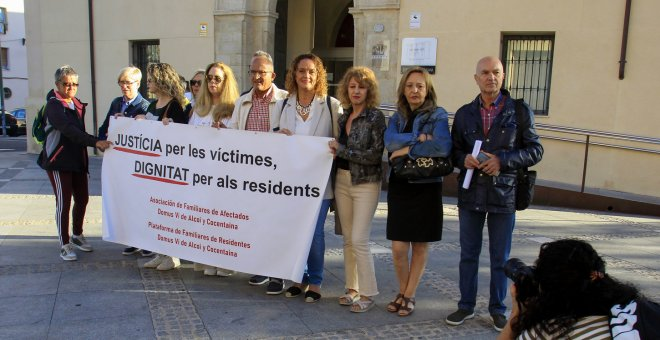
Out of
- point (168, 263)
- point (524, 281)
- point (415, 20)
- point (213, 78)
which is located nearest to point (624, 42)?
point (415, 20)

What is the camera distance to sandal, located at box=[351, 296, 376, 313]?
4086mm

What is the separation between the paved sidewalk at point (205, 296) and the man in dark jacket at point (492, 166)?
1.24 ft

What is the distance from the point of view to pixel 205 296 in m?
4.39

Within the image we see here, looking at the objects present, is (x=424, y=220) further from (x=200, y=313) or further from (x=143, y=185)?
(x=143, y=185)

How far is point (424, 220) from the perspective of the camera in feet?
12.6

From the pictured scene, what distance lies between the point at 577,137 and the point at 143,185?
25.5 ft

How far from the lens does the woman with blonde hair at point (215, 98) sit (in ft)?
15.5

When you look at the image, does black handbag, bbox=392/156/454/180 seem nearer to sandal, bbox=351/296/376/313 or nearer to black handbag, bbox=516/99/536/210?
black handbag, bbox=516/99/536/210

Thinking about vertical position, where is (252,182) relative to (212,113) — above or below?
below

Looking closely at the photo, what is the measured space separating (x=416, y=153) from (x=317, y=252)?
1.24 m

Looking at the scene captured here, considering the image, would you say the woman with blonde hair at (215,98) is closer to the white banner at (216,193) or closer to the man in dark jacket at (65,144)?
the white banner at (216,193)

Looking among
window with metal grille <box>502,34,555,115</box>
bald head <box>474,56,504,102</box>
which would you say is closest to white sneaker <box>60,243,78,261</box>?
bald head <box>474,56,504,102</box>

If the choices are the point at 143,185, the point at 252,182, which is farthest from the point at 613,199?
the point at 143,185

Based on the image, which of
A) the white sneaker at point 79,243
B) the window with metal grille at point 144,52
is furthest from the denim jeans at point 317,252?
the window with metal grille at point 144,52
